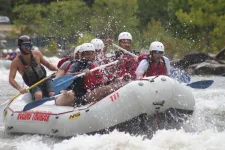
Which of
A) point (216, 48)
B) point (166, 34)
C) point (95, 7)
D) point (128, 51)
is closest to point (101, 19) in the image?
point (95, 7)

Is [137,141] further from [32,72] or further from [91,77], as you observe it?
[32,72]

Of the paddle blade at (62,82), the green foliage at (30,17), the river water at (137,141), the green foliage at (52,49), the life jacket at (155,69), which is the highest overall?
the life jacket at (155,69)

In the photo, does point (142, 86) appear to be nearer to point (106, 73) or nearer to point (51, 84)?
point (106, 73)

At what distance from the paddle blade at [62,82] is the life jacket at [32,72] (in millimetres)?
312

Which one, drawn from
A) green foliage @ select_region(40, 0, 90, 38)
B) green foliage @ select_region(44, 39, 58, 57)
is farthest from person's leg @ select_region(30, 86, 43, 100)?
green foliage @ select_region(44, 39, 58, 57)

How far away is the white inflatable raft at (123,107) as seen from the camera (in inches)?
336

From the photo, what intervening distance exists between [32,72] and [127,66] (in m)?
1.68

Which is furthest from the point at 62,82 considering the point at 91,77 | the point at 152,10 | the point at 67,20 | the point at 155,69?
the point at 152,10

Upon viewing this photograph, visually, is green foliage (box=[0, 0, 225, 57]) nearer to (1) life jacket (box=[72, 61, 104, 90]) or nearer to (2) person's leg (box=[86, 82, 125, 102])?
(1) life jacket (box=[72, 61, 104, 90])

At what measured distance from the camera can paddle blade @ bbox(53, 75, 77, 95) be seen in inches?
365

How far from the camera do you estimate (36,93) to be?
10070 mm

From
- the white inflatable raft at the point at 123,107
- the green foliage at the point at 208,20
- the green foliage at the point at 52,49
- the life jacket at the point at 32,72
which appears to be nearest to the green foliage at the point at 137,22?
the green foliage at the point at 208,20

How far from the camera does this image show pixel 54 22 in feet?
135

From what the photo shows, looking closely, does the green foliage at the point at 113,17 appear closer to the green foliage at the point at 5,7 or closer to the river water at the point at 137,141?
the river water at the point at 137,141
